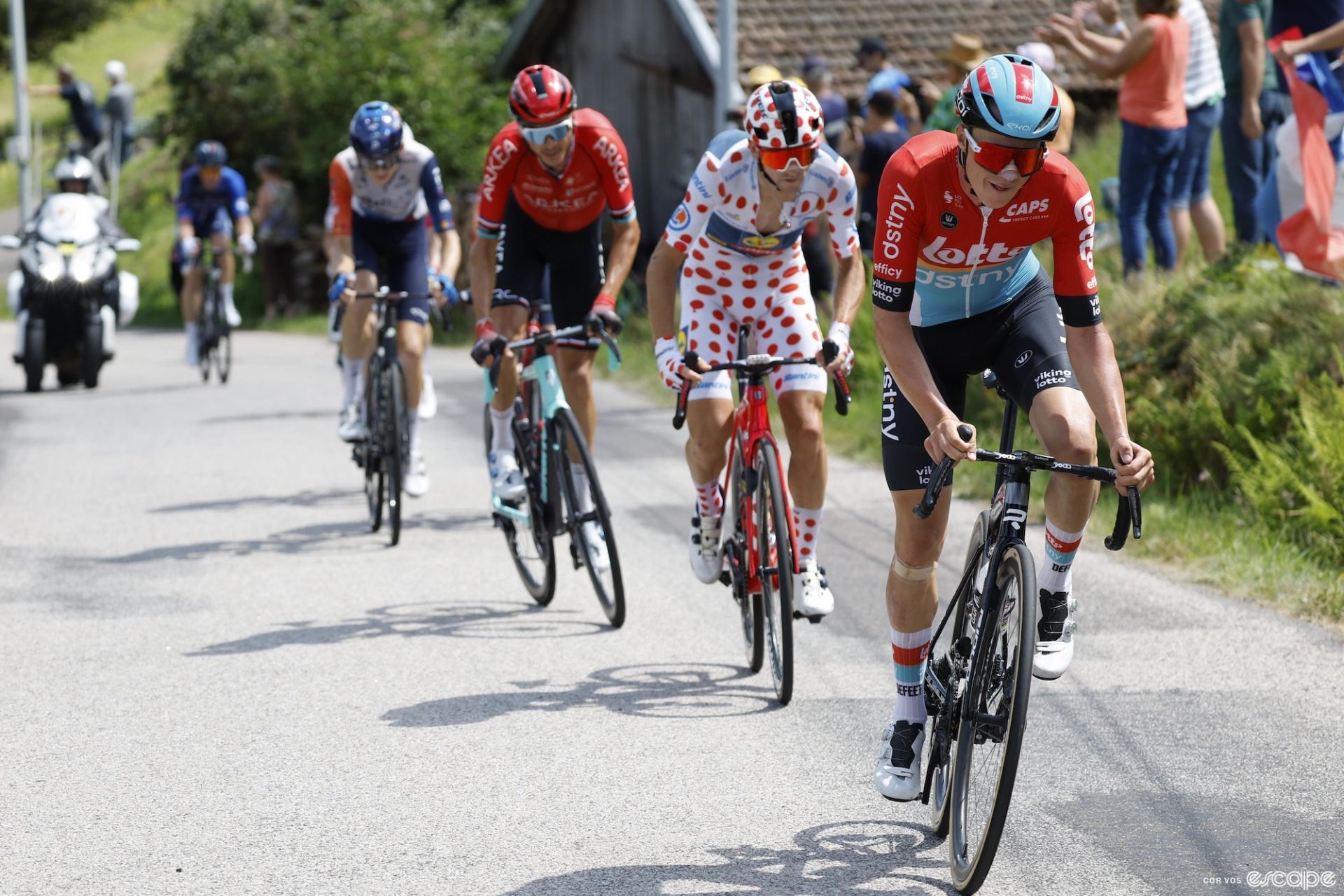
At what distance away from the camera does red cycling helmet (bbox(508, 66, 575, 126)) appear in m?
7.50

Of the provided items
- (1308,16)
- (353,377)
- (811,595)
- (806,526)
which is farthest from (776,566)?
(1308,16)

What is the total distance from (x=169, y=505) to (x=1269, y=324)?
21.9 feet

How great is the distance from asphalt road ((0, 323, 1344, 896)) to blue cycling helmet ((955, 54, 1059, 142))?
1.92 metres

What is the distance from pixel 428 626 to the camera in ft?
24.1

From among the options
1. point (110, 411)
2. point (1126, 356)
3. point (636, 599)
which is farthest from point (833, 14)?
point (636, 599)

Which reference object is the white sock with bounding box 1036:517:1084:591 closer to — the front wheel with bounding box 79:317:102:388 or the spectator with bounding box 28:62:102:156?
the front wheel with bounding box 79:317:102:388

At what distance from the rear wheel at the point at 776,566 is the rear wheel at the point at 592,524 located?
3.28 ft

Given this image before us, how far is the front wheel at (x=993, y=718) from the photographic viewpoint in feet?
12.9

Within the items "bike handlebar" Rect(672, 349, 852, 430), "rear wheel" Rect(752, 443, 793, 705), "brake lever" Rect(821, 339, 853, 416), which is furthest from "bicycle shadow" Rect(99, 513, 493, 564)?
"brake lever" Rect(821, 339, 853, 416)

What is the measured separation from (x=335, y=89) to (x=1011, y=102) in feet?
82.9

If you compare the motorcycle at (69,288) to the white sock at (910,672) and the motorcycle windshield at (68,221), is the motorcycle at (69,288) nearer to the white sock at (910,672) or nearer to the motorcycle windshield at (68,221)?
the motorcycle windshield at (68,221)

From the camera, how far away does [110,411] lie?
15.2 m

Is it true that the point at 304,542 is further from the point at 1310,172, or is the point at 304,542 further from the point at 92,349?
the point at 92,349

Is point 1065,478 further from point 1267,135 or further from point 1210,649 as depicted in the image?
point 1267,135
